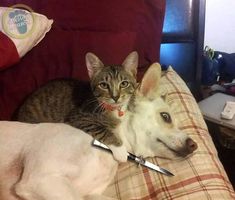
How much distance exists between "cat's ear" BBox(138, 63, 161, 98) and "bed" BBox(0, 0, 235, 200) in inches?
8.4

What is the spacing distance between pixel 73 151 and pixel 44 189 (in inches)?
5.5

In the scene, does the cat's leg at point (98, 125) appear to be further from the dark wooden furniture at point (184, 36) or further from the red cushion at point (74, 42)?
the dark wooden furniture at point (184, 36)

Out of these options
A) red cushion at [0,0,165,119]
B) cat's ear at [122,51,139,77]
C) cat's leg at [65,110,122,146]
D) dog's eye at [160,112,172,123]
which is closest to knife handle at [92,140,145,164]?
cat's leg at [65,110,122,146]

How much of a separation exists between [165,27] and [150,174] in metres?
1.00

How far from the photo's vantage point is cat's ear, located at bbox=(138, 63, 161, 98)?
45.0 inches

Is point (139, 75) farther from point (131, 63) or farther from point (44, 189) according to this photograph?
point (44, 189)

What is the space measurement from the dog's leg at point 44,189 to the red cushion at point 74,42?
0.42m

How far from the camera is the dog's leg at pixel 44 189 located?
101 centimetres

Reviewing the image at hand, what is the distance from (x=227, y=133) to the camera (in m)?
2.02

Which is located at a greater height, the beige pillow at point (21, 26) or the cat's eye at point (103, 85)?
the beige pillow at point (21, 26)

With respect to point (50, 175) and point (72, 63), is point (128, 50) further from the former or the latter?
point (50, 175)

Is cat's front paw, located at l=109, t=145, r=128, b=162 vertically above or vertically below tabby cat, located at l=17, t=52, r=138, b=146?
below

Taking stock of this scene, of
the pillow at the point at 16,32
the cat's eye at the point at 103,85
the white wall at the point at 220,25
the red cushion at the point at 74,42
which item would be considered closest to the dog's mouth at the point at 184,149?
the cat's eye at the point at 103,85

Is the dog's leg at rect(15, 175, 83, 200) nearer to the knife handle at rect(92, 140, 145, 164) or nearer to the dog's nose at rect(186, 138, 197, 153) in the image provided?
the knife handle at rect(92, 140, 145, 164)
